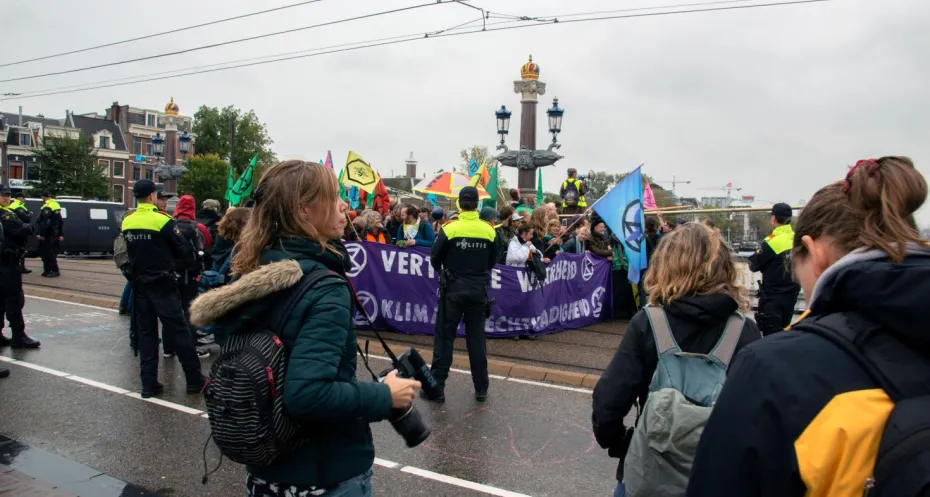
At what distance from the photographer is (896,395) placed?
1080 millimetres

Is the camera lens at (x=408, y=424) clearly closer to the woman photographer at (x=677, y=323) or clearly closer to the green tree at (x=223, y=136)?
the woman photographer at (x=677, y=323)

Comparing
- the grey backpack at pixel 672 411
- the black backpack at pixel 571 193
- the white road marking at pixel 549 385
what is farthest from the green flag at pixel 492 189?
the grey backpack at pixel 672 411

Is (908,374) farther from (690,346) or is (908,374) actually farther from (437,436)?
(437,436)

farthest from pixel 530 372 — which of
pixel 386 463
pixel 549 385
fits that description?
pixel 386 463

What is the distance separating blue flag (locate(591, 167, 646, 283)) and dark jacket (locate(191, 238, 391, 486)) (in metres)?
5.84

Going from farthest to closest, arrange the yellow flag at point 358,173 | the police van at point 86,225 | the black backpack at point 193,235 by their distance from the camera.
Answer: the police van at point 86,225
the yellow flag at point 358,173
the black backpack at point 193,235

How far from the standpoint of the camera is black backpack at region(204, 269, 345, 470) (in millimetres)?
1980

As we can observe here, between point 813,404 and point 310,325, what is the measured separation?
54.2 inches

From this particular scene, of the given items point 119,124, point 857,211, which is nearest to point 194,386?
point 857,211

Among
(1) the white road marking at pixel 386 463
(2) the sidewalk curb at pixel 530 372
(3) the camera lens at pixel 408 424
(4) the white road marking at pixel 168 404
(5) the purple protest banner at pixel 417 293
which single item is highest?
(3) the camera lens at pixel 408 424

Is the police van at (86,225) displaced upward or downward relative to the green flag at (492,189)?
downward

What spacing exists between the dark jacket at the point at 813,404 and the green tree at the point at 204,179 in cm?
6396

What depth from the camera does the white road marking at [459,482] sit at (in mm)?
4351

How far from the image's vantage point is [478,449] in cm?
516
